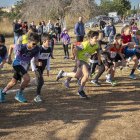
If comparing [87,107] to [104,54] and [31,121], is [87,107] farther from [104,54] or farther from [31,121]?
[104,54]

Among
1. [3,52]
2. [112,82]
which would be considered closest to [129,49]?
[112,82]

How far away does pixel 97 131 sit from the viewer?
673cm

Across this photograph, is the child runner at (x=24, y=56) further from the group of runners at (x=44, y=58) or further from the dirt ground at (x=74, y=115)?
the dirt ground at (x=74, y=115)

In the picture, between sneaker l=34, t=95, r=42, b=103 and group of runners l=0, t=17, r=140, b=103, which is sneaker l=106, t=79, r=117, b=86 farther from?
sneaker l=34, t=95, r=42, b=103

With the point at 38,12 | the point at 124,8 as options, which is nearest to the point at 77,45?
the point at 38,12

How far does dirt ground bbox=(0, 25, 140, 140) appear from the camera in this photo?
6598mm

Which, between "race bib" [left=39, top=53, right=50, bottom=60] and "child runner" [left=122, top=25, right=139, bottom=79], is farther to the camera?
"child runner" [left=122, top=25, right=139, bottom=79]

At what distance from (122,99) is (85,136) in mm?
2945

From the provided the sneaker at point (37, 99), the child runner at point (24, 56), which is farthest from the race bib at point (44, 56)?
the sneaker at point (37, 99)

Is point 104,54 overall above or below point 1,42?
below

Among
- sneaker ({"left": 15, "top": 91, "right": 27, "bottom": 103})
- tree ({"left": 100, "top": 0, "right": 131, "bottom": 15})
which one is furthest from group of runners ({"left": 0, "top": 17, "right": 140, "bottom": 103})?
tree ({"left": 100, "top": 0, "right": 131, "bottom": 15})

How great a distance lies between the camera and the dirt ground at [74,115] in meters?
6.60

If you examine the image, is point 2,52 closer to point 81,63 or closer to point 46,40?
point 46,40

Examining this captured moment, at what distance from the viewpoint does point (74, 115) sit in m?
7.79
